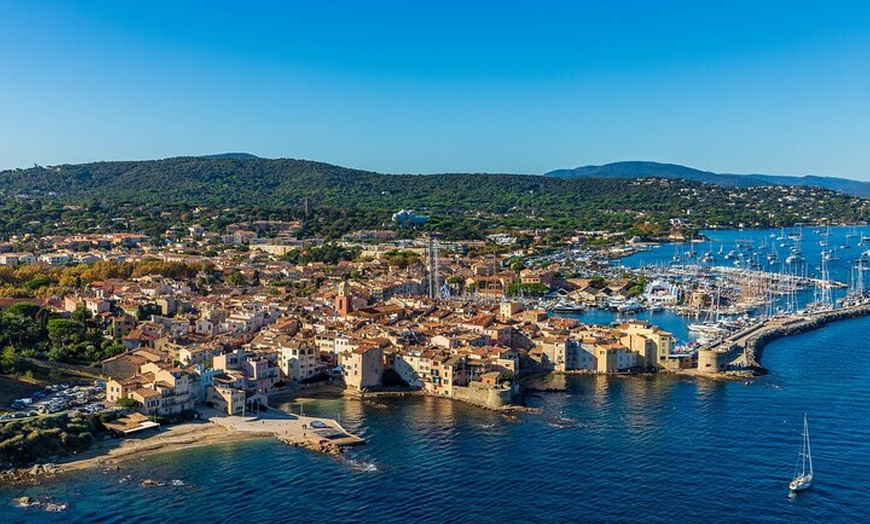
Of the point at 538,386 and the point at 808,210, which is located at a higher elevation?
the point at 808,210

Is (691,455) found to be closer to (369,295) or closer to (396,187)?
A: (369,295)

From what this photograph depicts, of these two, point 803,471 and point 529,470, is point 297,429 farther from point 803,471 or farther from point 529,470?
point 803,471

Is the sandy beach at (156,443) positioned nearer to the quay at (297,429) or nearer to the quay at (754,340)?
the quay at (297,429)

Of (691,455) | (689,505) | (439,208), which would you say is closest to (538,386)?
(691,455)

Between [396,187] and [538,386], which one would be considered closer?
[538,386]

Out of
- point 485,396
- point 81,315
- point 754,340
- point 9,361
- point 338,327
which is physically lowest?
point 485,396

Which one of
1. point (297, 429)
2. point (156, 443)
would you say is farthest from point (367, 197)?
point (156, 443)

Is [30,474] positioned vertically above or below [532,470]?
above
